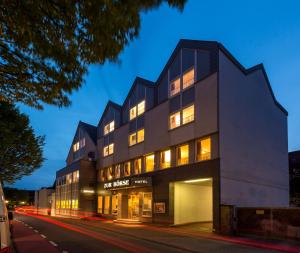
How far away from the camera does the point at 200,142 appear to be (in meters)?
27.4

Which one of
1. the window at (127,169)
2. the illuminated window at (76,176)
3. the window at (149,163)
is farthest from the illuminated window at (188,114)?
the illuminated window at (76,176)

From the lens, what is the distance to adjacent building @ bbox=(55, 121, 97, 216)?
45469 mm

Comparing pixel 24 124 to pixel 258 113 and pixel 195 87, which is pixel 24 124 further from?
pixel 258 113

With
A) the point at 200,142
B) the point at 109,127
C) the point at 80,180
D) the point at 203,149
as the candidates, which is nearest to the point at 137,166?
the point at 109,127

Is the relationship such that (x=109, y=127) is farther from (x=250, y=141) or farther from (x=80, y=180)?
(x=250, y=141)

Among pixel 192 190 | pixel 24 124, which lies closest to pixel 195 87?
pixel 192 190

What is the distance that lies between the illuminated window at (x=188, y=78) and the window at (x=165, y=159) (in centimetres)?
595

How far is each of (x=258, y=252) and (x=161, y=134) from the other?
57.7 feet

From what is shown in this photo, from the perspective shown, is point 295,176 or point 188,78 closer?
point 188,78

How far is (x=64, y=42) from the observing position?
7000 millimetres

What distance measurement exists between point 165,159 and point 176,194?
343 cm

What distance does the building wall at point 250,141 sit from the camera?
25.8 meters

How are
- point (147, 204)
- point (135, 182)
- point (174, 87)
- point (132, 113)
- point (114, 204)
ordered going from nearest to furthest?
1. point (174, 87)
2. point (135, 182)
3. point (147, 204)
4. point (132, 113)
5. point (114, 204)

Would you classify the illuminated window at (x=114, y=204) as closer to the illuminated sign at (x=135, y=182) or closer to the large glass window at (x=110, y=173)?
the large glass window at (x=110, y=173)
